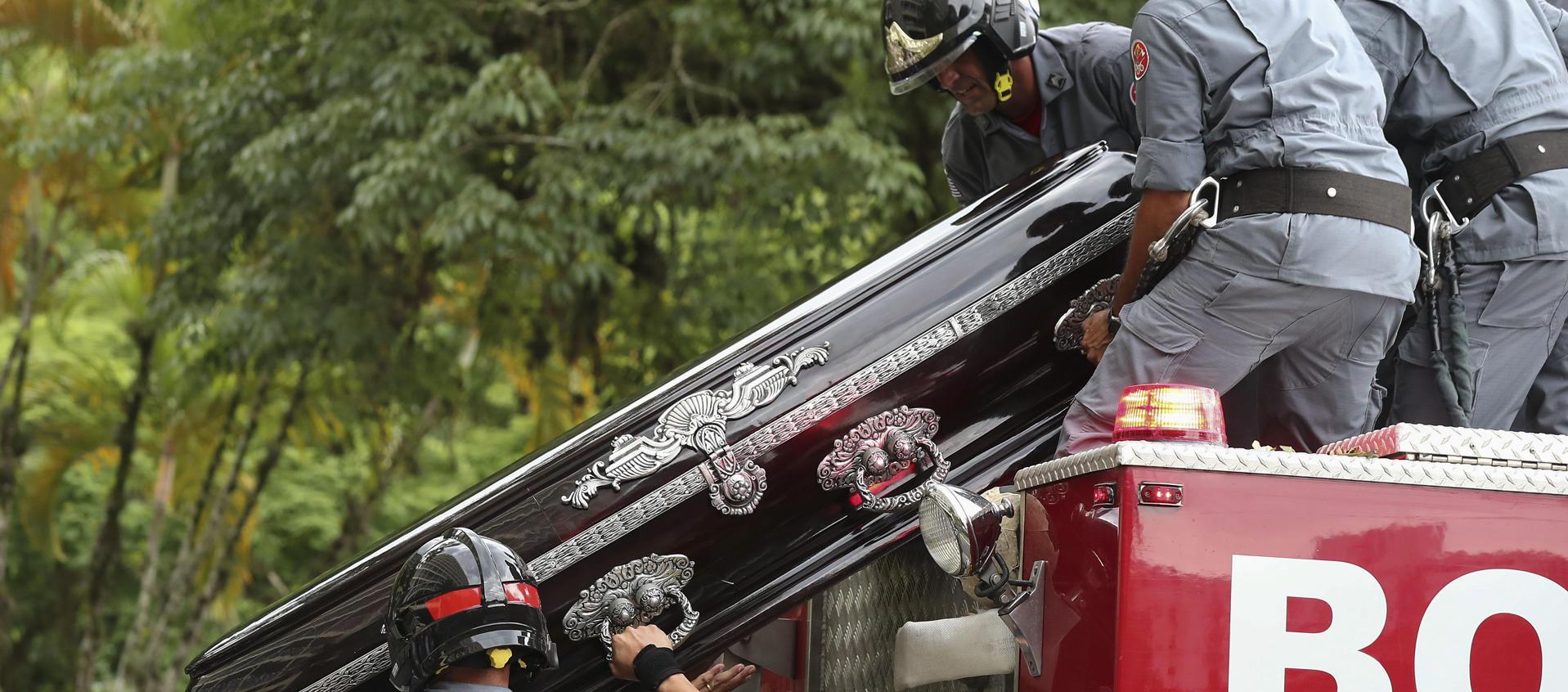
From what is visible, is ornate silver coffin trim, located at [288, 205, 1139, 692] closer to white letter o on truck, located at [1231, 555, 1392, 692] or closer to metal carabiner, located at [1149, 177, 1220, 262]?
metal carabiner, located at [1149, 177, 1220, 262]

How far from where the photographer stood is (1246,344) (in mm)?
2859

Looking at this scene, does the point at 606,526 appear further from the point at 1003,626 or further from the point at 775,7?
the point at 775,7

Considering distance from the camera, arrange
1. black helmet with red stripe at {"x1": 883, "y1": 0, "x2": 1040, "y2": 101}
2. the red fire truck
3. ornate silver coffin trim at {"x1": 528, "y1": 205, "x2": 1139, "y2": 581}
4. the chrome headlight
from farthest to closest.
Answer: black helmet with red stripe at {"x1": 883, "y1": 0, "x2": 1040, "y2": 101}, ornate silver coffin trim at {"x1": 528, "y1": 205, "x2": 1139, "y2": 581}, the chrome headlight, the red fire truck

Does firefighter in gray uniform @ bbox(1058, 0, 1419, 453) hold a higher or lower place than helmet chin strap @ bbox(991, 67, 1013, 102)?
lower

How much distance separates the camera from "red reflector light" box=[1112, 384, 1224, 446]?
7.80 ft

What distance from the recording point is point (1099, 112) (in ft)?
12.3

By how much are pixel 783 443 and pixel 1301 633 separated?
4.17 feet

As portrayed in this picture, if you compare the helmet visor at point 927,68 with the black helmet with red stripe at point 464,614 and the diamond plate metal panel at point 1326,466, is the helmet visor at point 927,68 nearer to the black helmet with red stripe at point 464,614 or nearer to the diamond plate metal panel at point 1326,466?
the diamond plate metal panel at point 1326,466

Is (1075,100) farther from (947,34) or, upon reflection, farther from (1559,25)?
(1559,25)

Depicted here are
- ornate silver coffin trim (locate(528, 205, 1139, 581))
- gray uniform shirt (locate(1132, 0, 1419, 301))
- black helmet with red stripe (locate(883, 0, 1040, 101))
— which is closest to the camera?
gray uniform shirt (locate(1132, 0, 1419, 301))

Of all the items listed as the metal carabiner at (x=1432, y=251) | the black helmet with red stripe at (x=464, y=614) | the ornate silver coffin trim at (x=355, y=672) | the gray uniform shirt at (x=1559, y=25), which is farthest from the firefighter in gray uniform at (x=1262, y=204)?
the ornate silver coffin trim at (x=355, y=672)

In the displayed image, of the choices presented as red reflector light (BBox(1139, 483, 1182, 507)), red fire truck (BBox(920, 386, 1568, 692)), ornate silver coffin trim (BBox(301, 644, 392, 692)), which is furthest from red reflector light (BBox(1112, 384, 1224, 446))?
ornate silver coffin trim (BBox(301, 644, 392, 692))

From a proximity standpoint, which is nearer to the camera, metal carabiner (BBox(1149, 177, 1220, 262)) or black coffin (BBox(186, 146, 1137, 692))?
metal carabiner (BBox(1149, 177, 1220, 262))

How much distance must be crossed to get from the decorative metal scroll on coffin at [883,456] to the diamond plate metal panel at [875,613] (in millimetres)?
169
